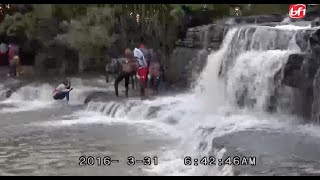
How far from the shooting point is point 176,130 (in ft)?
37.5

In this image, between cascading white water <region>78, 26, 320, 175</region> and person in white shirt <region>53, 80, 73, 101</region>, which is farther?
person in white shirt <region>53, 80, 73, 101</region>

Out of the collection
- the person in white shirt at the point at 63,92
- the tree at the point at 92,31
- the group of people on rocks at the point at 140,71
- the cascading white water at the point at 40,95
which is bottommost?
the cascading white water at the point at 40,95

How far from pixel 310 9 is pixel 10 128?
1033cm

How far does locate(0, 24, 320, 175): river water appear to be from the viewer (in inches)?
322

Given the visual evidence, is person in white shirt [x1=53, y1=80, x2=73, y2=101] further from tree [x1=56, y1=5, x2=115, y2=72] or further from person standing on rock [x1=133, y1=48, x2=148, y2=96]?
tree [x1=56, y1=5, x2=115, y2=72]

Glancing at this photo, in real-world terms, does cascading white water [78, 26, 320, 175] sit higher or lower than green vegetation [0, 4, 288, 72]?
lower

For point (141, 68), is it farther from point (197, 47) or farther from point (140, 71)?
point (197, 47)

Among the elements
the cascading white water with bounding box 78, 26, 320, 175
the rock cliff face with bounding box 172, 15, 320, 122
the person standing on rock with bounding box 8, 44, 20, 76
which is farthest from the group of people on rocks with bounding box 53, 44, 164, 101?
the person standing on rock with bounding box 8, 44, 20, 76

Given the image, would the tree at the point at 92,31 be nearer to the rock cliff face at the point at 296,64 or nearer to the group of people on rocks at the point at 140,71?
the group of people on rocks at the point at 140,71

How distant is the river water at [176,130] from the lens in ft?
26.8

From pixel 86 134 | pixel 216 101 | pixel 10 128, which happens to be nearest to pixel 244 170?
pixel 86 134

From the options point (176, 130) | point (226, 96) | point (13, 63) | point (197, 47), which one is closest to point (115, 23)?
point (197, 47)

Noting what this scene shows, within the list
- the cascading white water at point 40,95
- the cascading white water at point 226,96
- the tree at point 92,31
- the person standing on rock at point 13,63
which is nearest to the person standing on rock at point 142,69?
the cascading white water at point 226,96
